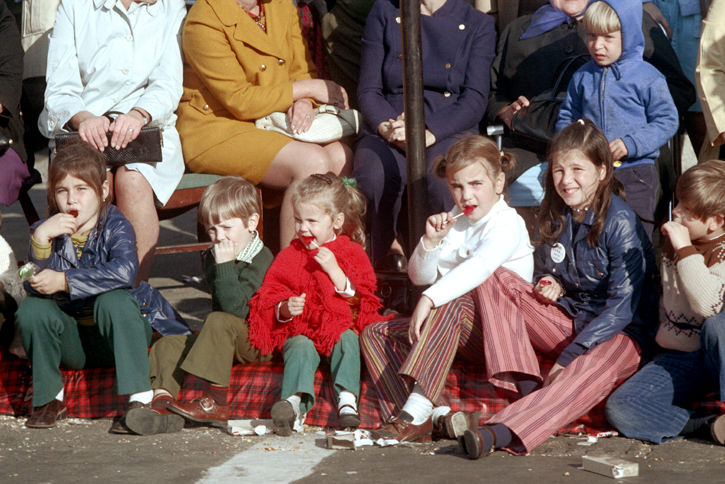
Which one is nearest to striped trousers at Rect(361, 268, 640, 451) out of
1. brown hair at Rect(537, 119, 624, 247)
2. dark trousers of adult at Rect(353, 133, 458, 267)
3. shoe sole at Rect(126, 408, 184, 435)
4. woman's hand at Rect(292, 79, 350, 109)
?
brown hair at Rect(537, 119, 624, 247)

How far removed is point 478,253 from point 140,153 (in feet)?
6.26

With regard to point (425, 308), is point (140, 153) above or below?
above

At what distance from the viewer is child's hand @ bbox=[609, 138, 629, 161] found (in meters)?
4.93

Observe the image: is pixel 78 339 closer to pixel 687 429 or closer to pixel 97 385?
pixel 97 385

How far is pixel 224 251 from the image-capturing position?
15.5ft

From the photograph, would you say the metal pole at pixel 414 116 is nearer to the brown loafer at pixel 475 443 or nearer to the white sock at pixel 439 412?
the white sock at pixel 439 412

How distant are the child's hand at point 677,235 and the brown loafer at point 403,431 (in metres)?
1.16

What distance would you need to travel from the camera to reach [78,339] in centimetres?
462

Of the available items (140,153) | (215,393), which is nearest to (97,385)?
(215,393)

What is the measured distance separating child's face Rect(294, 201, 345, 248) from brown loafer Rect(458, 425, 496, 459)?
117 cm

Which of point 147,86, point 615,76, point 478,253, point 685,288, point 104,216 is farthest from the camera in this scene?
point 147,86

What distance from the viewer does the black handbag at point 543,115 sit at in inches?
211

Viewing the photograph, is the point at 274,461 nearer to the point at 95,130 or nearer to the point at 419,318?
the point at 419,318

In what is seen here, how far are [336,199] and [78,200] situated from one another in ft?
3.61
